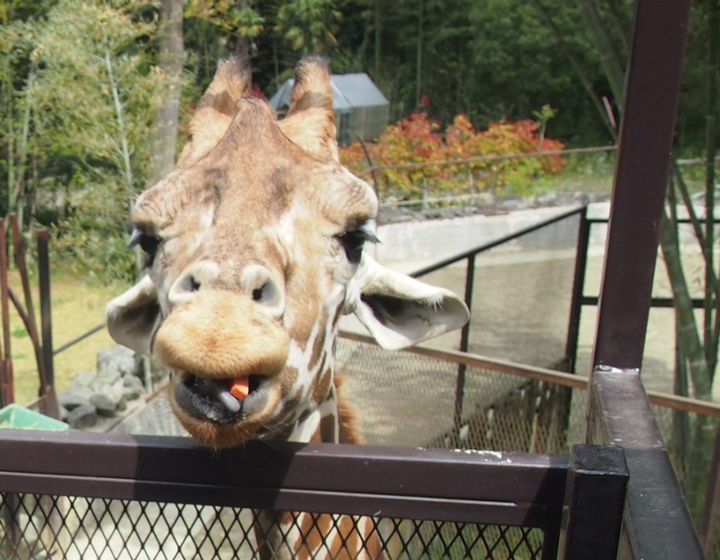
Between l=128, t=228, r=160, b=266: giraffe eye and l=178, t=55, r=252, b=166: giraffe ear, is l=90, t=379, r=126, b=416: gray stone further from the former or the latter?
l=128, t=228, r=160, b=266: giraffe eye

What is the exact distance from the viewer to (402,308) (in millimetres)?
2105

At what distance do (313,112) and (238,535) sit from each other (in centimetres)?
229

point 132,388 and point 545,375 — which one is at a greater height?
point 545,375

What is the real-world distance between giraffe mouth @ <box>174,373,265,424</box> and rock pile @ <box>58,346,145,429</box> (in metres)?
5.67

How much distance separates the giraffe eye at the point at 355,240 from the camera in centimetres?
177

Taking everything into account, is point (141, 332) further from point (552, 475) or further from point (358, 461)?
point (552, 475)

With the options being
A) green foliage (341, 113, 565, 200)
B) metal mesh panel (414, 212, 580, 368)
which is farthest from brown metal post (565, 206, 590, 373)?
green foliage (341, 113, 565, 200)

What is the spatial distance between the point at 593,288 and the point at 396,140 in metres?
8.18

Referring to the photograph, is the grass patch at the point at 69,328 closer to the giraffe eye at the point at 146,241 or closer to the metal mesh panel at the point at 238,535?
the metal mesh panel at the point at 238,535

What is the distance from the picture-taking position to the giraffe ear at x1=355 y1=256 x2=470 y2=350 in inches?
80.4

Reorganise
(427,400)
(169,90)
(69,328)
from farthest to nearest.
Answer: (69,328)
(169,90)
(427,400)

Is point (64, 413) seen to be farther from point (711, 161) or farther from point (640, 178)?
point (640, 178)

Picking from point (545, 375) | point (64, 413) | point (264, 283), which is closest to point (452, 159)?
point (64, 413)

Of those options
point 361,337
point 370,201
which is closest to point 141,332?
→ point 370,201
